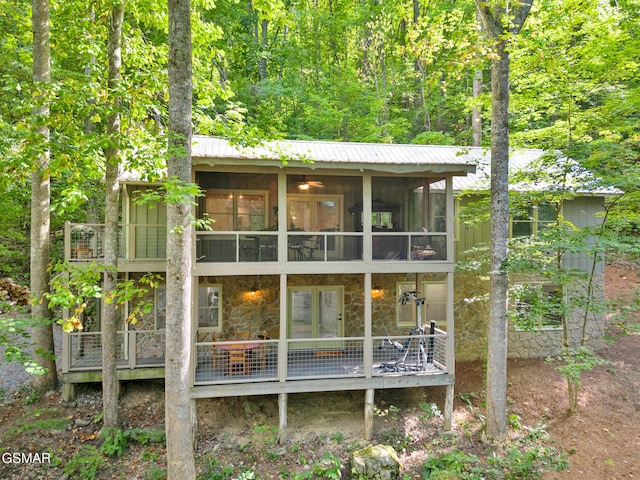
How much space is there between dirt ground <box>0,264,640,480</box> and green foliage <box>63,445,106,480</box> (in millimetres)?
90

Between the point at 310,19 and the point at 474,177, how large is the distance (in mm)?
15656

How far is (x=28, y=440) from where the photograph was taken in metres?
6.83

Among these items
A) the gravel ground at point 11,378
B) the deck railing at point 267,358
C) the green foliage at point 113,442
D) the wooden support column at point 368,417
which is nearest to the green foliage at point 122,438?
the green foliage at point 113,442

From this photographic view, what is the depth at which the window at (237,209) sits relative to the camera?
970cm

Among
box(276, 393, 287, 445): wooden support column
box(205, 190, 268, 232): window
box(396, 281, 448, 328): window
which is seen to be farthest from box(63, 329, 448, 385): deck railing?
box(205, 190, 268, 232): window

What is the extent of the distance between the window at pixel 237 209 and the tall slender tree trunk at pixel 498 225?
5.77 meters

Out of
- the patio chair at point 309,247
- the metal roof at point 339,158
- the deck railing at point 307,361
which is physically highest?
the metal roof at point 339,158

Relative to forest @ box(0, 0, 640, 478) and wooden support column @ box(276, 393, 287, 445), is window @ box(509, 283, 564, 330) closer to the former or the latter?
forest @ box(0, 0, 640, 478)

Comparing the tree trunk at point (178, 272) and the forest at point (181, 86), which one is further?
the forest at point (181, 86)

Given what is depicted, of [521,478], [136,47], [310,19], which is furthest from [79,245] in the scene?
[310,19]

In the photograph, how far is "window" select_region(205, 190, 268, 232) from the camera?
9.70 metres

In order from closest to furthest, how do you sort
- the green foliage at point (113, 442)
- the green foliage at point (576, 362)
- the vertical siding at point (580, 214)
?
the green foliage at point (113, 442) < the green foliage at point (576, 362) < the vertical siding at point (580, 214)

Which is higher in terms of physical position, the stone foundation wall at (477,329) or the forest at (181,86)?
the forest at (181,86)

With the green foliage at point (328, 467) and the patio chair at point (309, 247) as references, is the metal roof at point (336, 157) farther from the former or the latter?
the green foliage at point (328, 467)
